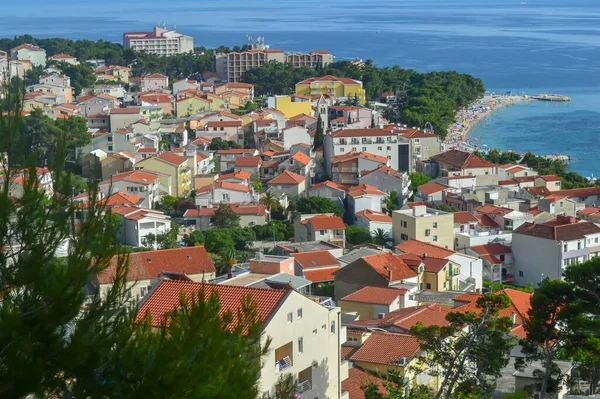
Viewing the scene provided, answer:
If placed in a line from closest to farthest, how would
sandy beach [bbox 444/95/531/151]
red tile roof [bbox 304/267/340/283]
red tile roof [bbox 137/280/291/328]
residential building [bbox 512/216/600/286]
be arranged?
red tile roof [bbox 137/280/291/328], red tile roof [bbox 304/267/340/283], residential building [bbox 512/216/600/286], sandy beach [bbox 444/95/531/151]

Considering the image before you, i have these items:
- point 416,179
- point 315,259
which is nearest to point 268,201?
point 416,179

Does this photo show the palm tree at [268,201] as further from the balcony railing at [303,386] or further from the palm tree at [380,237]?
the balcony railing at [303,386]

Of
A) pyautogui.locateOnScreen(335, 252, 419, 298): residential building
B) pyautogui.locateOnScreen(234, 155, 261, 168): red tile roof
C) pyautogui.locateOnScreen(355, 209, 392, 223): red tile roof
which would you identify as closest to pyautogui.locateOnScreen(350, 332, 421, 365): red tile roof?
pyautogui.locateOnScreen(335, 252, 419, 298): residential building

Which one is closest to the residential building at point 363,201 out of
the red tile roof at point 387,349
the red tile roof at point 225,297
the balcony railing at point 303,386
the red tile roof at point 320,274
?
the red tile roof at point 320,274

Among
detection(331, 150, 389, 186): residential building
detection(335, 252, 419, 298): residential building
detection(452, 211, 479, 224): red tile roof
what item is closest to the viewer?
detection(335, 252, 419, 298): residential building

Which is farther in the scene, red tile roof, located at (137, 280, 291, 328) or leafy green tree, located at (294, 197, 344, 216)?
leafy green tree, located at (294, 197, 344, 216)

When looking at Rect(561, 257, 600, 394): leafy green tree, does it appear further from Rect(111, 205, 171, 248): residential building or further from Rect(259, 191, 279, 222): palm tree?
Rect(259, 191, 279, 222): palm tree
